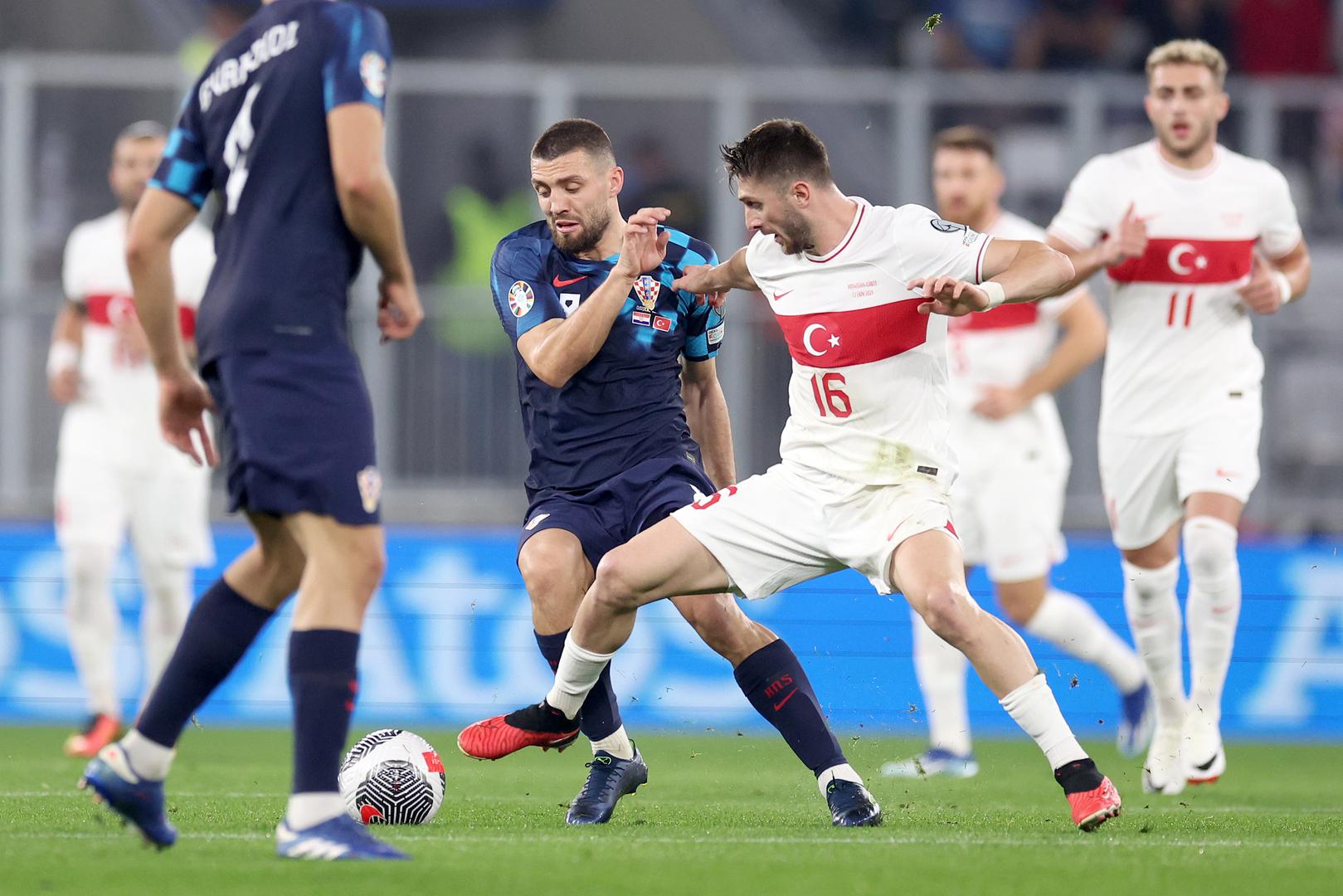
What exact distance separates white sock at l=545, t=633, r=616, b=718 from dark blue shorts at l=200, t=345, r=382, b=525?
4.21 ft

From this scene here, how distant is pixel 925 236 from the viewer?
17.9 feet

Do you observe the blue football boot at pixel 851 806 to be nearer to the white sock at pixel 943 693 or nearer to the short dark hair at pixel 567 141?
the short dark hair at pixel 567 141

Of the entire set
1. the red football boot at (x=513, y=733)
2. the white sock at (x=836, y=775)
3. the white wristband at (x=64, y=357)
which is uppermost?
the white wristband at (x=64, y=357)

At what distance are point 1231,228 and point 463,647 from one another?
4.60 meters

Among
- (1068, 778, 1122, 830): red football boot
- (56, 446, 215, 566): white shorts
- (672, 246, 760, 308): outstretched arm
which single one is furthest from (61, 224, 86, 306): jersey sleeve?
(1068, 778, 1122, 830): red football boot

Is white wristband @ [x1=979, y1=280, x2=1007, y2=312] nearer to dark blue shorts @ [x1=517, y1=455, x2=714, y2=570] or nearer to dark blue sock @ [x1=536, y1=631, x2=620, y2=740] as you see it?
dark blue shorts @ [x1=517, y1=455, x2=714, y2=570]

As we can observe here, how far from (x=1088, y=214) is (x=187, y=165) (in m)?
3.79

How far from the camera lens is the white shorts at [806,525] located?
5430 millimetres

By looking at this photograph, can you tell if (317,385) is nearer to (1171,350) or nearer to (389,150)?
(1171,350)

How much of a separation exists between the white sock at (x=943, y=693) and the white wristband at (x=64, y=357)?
4.15m

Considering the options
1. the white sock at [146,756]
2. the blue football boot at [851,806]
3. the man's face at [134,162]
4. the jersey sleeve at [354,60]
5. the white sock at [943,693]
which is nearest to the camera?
the jersey sleeve at [354,60]

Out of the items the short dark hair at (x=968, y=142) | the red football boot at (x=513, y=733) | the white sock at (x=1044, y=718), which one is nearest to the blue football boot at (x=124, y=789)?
the red football boot at (x=513, y=733)

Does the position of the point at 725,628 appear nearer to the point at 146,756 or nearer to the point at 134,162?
the point at 146,756

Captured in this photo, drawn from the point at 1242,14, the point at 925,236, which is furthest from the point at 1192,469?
the point at 1242,14
